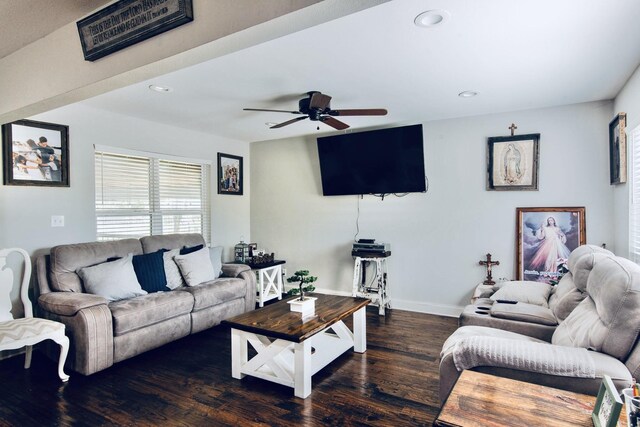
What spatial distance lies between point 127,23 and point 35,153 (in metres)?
2.42

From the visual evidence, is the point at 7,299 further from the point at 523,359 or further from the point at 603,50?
the point at 603,50

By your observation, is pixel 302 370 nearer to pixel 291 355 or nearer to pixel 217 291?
pixel 291 355

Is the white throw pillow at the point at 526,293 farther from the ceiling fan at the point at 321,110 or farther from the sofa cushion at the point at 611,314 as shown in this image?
the ceiling fan at the point at 321,110

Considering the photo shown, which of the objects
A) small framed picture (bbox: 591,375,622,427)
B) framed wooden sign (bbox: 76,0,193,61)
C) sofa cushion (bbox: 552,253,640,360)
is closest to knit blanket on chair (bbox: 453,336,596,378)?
sofa cushion (bbox: 552,253,640,360)

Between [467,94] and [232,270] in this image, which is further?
[232,270]

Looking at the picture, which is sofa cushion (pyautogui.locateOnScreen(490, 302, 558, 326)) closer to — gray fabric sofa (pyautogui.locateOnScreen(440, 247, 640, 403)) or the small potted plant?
gray fabric sofa (pyautogui.locateOnScreen(440, 247, 640, 403))

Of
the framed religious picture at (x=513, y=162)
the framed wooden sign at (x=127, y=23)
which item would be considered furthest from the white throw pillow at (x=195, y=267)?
the framed religious picture at (x=513, y=162)

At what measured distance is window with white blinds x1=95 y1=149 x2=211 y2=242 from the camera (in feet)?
13.5

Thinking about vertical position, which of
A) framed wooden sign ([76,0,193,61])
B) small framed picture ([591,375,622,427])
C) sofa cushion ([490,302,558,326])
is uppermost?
framed wooden sign ([76,0,193,61])

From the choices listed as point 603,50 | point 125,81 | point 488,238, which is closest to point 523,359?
point 603,50

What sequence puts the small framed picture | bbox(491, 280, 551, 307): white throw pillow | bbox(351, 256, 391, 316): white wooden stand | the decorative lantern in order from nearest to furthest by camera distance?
the small framed picture < bbox(491, 280, 551, 307): white throw pillow < bbox(351, 256, 391, 316): white wooden stand < the decorative lantern

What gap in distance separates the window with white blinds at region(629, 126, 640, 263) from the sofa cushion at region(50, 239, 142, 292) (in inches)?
179

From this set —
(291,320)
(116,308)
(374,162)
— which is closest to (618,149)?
(374,162)

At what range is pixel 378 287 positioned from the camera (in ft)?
15.4
